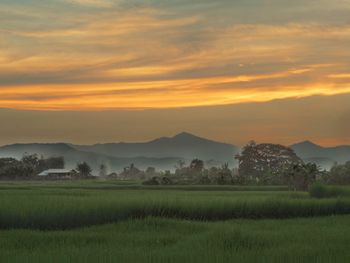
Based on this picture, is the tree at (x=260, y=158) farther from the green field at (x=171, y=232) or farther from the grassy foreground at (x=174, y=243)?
the grassy foreground at (x=174, y=243)

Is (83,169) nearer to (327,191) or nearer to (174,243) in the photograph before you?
(327,191)

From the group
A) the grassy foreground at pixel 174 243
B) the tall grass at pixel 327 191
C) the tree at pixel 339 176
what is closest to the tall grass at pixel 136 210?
the grassy foreground at pixel 174 243

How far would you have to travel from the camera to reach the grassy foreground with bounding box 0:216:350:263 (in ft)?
36.9

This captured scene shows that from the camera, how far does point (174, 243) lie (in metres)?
13.7

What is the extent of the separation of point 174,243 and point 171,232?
1.69 meters

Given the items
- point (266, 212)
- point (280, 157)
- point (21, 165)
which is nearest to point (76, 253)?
point (266, 212)

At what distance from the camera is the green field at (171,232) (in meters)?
11.5

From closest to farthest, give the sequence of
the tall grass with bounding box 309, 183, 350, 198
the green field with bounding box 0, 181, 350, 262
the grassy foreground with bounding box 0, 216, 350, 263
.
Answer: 1. the grassy foreground with bounding box 0, 216, 350, 263
2. the green field with bounding box 0, 181, 350, 262
3. the tall grass with bounding box 309, 183, 350, 198

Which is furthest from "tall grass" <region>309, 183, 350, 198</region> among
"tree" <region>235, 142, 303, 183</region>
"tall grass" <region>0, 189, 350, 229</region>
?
"tree" <region>235, 142, 303, 183</region>

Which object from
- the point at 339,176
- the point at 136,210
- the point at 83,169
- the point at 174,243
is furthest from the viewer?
the point at 83,169

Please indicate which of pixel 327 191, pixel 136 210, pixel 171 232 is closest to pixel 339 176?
pixel 327 191

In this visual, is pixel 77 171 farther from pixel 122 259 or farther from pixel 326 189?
pixel 122 259

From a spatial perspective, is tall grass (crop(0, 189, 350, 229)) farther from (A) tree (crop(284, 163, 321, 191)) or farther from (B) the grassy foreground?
(A) tree (crop(284, 163, 321, 191))

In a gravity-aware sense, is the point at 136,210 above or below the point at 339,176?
below
